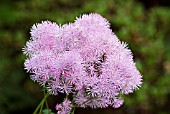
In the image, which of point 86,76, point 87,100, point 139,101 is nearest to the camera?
point 86,76

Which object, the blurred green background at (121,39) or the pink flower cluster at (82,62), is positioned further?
the blurred green background at (121,39)

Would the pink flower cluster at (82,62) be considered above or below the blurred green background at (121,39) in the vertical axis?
below

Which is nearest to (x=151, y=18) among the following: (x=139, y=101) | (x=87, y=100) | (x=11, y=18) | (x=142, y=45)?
(x=142, y=45)

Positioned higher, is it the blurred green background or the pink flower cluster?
the blurred green background

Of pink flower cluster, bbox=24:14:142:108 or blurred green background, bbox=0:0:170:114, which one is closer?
pink flower cluster, bbox=24:14:142:108

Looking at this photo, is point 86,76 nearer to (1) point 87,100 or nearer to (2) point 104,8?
(1) point 87,100
